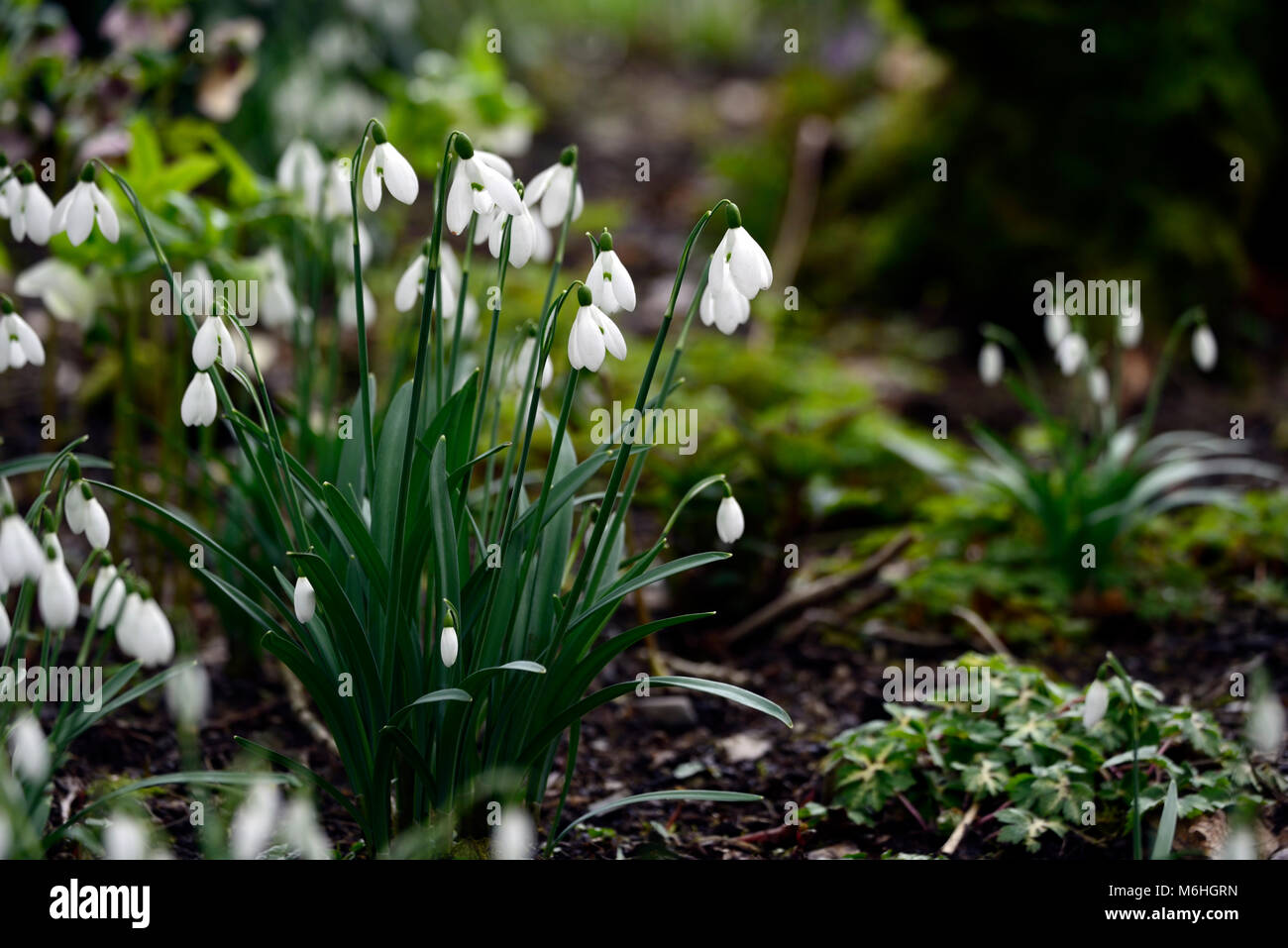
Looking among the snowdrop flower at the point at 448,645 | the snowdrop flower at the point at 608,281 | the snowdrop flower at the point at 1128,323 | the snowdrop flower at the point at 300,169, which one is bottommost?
the snowdrop flower at the point at 448,645

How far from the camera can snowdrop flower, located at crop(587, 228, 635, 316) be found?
5.52ft

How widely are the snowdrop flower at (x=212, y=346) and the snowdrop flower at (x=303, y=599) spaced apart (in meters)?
0.34

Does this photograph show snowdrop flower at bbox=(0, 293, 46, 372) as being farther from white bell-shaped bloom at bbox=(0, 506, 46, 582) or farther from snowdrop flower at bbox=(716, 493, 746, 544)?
snowdrop flower at bbox=(716, 493, 746, 544)

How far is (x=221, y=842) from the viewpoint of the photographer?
6.59 feet

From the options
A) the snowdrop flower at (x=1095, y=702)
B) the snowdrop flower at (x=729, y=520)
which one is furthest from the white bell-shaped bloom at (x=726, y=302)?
the snowdrop flower at (x=1095, y=702)

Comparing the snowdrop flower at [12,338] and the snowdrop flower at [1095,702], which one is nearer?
the snowdrop flower at [12,338]

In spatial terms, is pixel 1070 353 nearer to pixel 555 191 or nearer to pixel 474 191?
pixel 555 191

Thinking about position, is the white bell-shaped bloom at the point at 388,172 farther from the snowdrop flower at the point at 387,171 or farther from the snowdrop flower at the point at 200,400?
the snowdrop flower at the point at 200,400

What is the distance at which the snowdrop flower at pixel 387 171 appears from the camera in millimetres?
1666

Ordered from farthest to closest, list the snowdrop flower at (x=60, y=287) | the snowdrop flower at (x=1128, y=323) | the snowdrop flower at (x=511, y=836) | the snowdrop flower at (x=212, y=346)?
the snowdrop flower at (x=1128, y=323) → the snowdrop flower at (x=60, y=287) → the snowdrop flower at (x=212, y=346) → the snowdrop flower at (x=511, y=836)

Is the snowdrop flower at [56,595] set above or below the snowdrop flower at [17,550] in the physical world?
below

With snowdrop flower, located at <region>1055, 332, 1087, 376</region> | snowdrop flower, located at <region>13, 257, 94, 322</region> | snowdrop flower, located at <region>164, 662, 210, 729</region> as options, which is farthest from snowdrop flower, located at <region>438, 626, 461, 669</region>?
snowdrop flower, located at <region>1055, 332, 1087, 376</region>

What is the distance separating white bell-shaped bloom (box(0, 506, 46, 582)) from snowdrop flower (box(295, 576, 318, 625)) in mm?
329

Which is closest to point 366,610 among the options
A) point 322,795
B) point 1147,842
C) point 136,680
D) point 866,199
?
point 322,795
